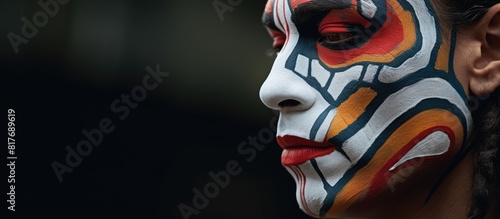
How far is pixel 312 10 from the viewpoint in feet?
8.91

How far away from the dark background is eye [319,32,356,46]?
2.86 metres

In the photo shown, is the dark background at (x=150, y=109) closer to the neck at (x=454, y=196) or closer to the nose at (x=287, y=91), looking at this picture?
the nose at (x=287, y=91)

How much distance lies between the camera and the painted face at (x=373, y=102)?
8.74 feet

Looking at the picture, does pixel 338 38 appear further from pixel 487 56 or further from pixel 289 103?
pixel 487 56

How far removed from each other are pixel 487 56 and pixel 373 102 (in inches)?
16.3

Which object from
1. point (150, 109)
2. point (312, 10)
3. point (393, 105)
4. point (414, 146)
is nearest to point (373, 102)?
point (393, 105)

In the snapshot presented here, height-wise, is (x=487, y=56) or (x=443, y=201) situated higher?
(x=487, y=56)

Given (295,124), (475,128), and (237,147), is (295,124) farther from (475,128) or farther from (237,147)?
(237,147)

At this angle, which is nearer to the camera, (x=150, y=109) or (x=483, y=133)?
(x=483, y=133)

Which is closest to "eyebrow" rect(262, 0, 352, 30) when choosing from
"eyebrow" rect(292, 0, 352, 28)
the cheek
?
"eyebrow" rect(292, 0, 352, 28)

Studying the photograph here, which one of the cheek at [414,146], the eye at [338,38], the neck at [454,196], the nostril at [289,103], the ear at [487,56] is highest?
the eye at [338,38]

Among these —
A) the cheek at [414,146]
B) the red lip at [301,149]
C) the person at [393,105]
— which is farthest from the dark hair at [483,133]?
the red lip at [301,149]

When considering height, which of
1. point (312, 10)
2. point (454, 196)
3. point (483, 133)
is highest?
point (312, 10)

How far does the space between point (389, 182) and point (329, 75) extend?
1.29 feet
